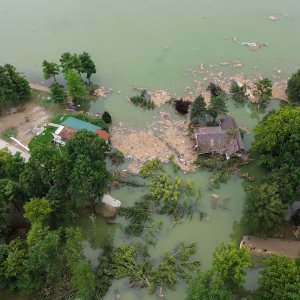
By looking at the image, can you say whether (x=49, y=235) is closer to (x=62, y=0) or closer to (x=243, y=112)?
(x=243, y=112)

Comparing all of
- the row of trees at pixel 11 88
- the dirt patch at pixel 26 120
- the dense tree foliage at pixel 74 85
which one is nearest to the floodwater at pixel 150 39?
the dense tree foliage at pixel 74 85

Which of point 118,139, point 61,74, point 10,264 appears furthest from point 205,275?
point 61,74

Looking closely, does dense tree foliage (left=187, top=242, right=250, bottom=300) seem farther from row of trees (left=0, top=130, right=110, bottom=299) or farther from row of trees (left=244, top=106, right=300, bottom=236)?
row of trees (left=0, top=130, right=110, bottom=299)

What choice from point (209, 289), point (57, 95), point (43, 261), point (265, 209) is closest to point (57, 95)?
point (57, 95)

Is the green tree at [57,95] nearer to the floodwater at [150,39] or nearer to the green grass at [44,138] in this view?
the floodwater at [150,39]

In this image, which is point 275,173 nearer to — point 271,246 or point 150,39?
point 271,246

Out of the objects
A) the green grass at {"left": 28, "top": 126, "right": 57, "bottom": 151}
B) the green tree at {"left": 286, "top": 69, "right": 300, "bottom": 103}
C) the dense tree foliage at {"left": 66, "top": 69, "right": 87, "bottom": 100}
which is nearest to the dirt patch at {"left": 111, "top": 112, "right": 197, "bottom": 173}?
the dense tree foliage at {"left": 66, "top": 69, "right": 87, "bottom": 100}
